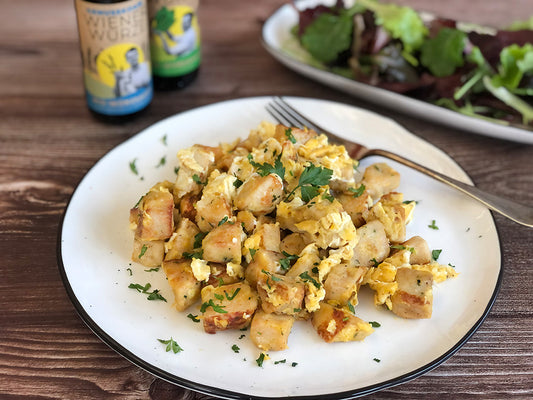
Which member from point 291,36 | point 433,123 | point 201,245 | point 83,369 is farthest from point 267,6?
point 83,369

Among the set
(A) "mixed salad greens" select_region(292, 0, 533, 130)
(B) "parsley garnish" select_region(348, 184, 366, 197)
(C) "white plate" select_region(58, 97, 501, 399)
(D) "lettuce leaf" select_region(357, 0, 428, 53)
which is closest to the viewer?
(C) "white plate" select_region(58, 97, 501, 399)

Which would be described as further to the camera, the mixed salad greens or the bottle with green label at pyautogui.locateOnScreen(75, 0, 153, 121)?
the mixed salad greens

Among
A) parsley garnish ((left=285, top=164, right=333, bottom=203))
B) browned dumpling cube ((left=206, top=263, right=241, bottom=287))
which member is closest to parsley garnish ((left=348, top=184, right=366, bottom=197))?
parsley garnish ((left=285, top=164, right=333, bottom=203))

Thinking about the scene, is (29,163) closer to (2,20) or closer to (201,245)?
(201,245)

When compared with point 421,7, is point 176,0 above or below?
above

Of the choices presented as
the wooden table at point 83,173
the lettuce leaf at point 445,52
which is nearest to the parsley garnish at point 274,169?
the wooden table at point 83,173

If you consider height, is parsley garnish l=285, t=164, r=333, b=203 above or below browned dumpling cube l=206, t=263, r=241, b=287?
above

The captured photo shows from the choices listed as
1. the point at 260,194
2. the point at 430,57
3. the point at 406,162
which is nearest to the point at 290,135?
the point at 260,194

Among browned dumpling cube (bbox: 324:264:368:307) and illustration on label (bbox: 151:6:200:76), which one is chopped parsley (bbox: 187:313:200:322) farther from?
illustration on label (bbox: 151:6:200:76)
